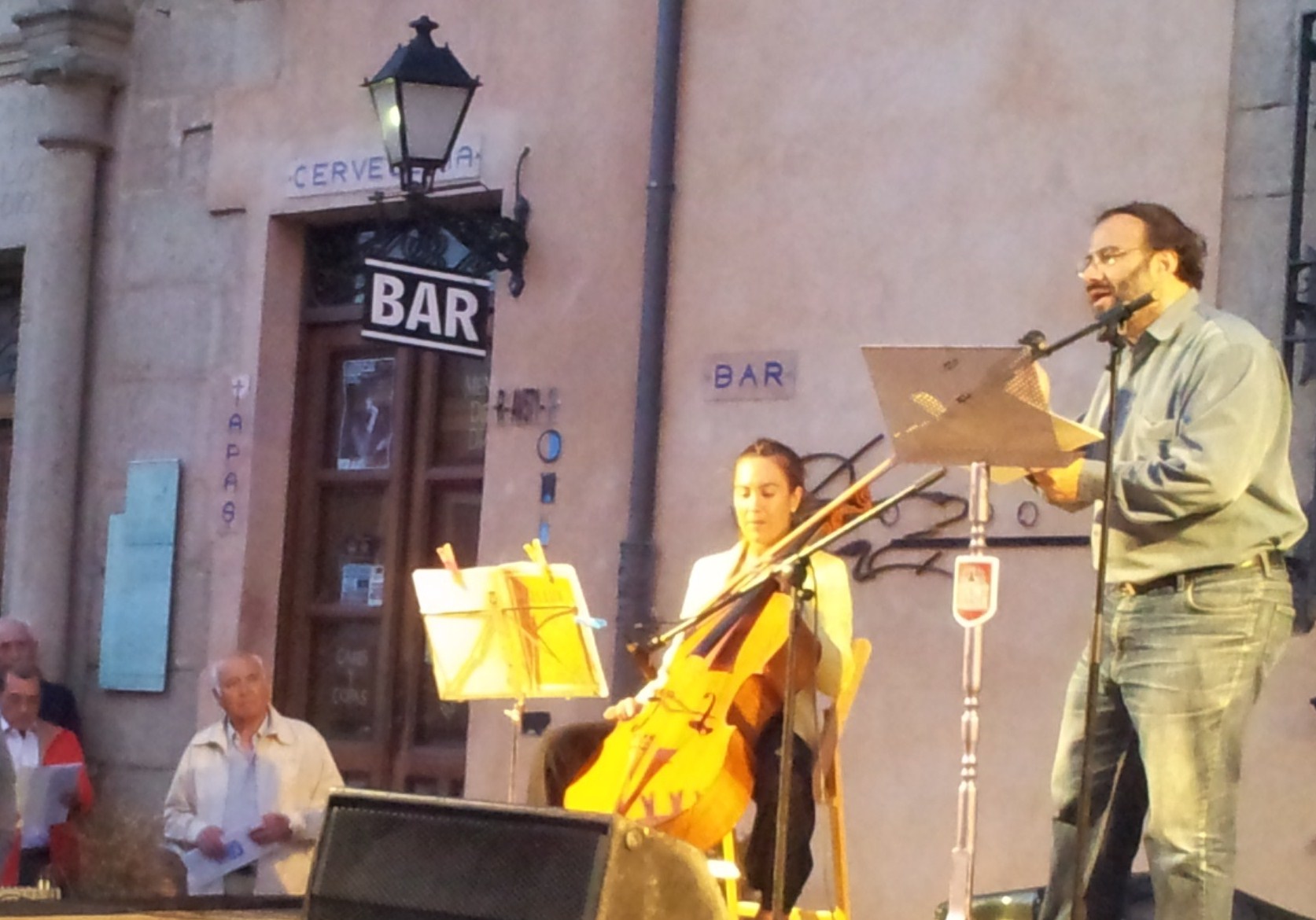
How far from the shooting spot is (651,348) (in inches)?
313

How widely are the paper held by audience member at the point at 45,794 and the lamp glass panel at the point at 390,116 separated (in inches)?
97.3

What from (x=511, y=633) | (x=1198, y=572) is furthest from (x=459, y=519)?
(x=1198, y=572)

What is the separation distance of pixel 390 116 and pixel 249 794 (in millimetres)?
2567

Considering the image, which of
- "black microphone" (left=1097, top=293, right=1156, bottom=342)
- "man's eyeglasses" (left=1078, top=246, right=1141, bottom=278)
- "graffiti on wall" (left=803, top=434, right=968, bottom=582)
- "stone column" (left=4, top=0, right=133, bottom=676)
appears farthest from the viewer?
"stone column" (left=4, top=0, right=133, bottom=676)

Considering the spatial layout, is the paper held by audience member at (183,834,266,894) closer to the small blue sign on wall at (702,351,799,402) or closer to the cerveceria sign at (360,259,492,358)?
the cerveceria sign at (360,259,492,358)

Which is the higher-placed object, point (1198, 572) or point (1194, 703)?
→ point (1198, 572)

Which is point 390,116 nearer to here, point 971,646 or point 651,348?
point 651,348

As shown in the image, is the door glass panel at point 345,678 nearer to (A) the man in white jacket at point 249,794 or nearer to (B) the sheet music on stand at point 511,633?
(A) the man in white jacket at point 249,794

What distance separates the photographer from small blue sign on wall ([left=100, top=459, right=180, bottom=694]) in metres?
9.32

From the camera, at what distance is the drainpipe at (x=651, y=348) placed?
781cm

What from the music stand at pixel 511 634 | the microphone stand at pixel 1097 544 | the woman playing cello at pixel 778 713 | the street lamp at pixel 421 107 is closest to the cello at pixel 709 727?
the woman playing cello at pixel 778 713

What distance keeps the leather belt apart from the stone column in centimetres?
634

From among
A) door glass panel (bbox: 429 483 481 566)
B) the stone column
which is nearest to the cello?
door glass panel (bbox: 429 483 481 566)

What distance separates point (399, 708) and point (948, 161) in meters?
3.25
